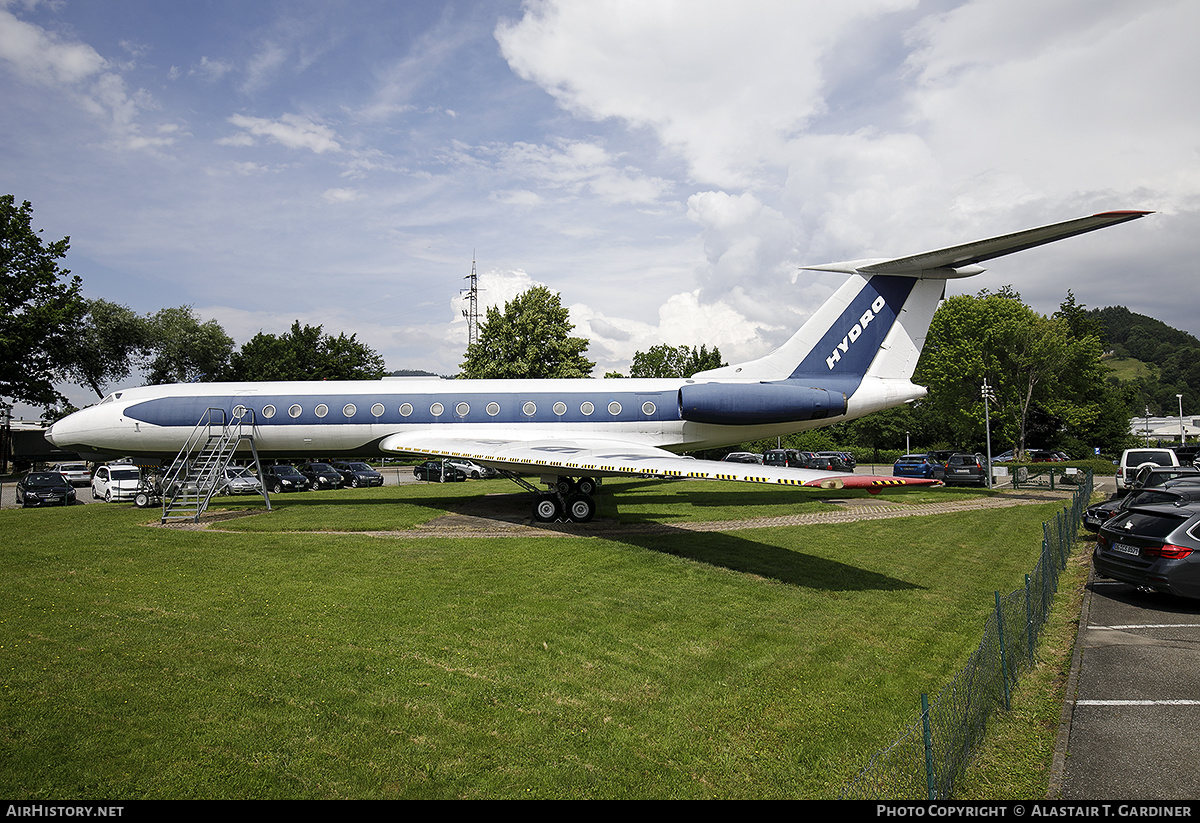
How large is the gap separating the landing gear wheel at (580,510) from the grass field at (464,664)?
3.76 meters

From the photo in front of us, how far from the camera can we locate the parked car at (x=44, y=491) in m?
22.9

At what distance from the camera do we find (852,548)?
1278cm

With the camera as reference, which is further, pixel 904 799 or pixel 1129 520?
pixel 1129 520

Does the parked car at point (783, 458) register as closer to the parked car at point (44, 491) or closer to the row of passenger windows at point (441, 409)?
the row of passenger windows at point (441, 409)

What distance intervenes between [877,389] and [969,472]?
12.5m

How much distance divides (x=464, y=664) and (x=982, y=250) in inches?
601

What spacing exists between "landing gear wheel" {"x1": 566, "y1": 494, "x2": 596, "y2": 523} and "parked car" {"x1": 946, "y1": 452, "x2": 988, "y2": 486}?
18.7m

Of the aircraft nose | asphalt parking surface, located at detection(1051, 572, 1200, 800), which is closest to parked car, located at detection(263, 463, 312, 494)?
the aircraft nose

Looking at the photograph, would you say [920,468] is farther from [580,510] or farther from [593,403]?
[580,510]

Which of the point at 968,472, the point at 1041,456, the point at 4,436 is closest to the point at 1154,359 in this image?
the point at 1041,456

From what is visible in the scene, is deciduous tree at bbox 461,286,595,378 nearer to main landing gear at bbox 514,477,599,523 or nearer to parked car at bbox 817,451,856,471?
parked car at bbox 817,451,856,471

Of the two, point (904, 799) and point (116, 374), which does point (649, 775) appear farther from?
point (116, 374)

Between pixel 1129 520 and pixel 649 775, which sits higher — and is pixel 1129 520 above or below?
above
